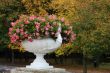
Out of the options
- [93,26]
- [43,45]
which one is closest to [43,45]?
[43,45]

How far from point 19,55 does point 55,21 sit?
3046cm

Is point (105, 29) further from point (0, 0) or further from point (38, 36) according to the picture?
point (38, 36)

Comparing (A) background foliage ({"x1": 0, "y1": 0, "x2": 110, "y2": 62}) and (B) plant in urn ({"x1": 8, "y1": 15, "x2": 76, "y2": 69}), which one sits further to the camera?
(A) background foliage ({"x1": 0, "y1": 0, "x2": 110, "y2": 62})

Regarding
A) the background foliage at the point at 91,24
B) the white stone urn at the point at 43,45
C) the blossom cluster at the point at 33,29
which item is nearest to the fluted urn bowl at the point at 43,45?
the white stone urn at the point at 43,45

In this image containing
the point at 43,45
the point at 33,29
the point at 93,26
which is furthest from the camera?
the point at 93,26

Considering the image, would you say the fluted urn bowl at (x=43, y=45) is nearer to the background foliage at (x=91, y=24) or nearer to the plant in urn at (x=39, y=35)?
the plant in urn at (x=39, y=35)

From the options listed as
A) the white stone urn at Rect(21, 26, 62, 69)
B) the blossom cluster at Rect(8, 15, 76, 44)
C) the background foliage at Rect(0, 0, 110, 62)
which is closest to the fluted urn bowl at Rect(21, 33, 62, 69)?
→ the white stone urn at Rect(21, 26, 62, 69)

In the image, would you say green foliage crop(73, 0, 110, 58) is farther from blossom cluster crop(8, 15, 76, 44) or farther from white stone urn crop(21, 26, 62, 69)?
white stone urn crop(21, 26, 62, 69)

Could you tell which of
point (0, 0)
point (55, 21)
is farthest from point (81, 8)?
point (55, 21)

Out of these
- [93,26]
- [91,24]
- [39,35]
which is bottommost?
[93,26]

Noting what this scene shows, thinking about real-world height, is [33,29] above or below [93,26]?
above

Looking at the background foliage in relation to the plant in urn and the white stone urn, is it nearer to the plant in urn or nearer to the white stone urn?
the plant in urn

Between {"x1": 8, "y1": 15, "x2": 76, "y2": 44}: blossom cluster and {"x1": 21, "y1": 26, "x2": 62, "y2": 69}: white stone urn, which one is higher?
{"x1": 8, "y1": 15, "x2": 76, "y2": 44}: blossom cluster

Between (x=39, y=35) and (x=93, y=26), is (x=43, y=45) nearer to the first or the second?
(x=39, y=35)
